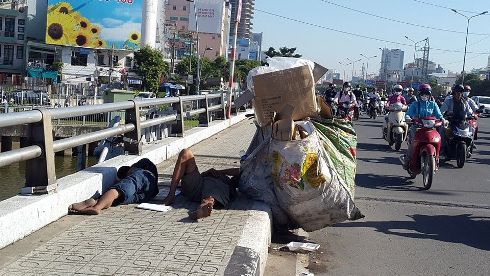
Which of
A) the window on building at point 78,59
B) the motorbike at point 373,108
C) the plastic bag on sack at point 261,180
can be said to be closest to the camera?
the plastic bag on sack at point 261,180

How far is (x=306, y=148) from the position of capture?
5.75 m

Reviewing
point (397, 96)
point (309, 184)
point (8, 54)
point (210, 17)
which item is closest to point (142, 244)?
point (309, 184)

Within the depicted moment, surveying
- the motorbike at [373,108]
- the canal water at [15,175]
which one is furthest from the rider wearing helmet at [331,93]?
the motorbike at [373,108]

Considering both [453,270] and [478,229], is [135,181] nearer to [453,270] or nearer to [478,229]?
[453,270]

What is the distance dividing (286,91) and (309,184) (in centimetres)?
112

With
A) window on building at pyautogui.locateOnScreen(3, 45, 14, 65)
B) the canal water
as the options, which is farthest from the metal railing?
window on building at pyautogui.locateOnScreen(3, 45, 14, 65)

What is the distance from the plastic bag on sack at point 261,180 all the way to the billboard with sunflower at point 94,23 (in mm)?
70835

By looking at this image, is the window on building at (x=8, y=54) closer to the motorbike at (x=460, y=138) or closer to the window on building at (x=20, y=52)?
the window on building at (x=20, y=52)

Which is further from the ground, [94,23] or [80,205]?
[94,23]

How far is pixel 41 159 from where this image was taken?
5.23m

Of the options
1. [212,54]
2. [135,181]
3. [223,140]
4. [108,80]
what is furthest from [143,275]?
[212,54]

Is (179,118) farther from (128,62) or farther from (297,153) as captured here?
(128,62)

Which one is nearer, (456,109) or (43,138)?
(43,138)

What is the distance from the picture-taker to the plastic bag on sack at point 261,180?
20.2ft
